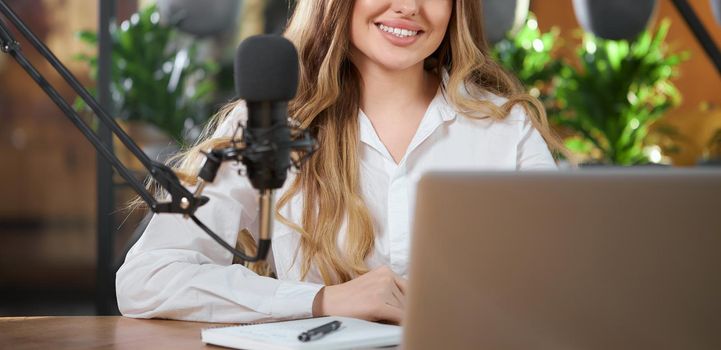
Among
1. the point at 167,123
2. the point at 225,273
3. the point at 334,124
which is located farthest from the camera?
the point at 167,123

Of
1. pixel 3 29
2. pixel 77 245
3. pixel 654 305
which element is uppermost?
pixel 3 29

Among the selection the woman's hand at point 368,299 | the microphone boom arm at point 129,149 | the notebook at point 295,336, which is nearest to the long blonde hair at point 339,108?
the woman's hand at point 368,299

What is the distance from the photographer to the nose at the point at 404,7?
195 cm

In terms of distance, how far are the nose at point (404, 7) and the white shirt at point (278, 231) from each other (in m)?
0.21

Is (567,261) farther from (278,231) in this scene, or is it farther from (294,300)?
(278,231)

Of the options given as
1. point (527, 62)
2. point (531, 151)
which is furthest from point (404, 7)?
point (527, 62)

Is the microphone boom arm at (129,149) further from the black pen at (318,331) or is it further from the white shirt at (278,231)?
the white shirt at (278,231)

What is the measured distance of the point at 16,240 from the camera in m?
6.99

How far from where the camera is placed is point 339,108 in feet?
6.74

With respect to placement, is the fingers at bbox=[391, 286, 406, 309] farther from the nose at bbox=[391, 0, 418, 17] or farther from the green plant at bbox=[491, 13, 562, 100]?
the green plant at bbox=[491, 13, 562, 100]

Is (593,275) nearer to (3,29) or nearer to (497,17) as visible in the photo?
(3,29)

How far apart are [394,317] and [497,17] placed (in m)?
2.42

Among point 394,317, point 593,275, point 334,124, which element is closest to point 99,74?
point 334,124

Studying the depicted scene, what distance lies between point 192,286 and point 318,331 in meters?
0.37
